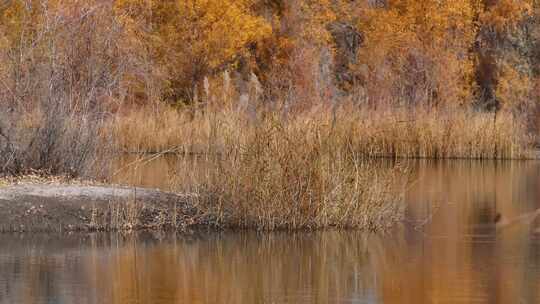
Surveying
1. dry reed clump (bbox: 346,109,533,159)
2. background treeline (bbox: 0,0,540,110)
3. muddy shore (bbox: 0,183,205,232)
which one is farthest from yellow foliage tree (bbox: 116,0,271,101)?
muddy shore (bbox: 0,183,205,232)

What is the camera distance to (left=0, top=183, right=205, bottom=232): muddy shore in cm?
1457

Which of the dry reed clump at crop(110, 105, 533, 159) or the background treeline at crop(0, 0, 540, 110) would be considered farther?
the background treeline at crop(0, 0, 540, 110)

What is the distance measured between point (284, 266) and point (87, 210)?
11.7 feet

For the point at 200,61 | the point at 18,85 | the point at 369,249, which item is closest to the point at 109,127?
the point at 18,85

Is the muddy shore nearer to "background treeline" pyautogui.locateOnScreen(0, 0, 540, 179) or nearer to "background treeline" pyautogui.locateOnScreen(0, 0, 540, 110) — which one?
"background treeline" pyautogui.locateOnScreen(0, 0, 540, 179)

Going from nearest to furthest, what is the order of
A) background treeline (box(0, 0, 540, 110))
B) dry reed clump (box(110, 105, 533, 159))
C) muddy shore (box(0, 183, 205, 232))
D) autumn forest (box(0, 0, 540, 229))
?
1. muddy shore (box(0, 183, 205, 232))
2. autumn forest (box(0, 0, 540, 229))
3. dry reed clump (box(110, 105, 533, 159))
4. background treeline (box(0, 0, 540, 110))

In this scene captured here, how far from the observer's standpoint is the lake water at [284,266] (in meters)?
10.6

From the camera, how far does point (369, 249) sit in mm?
13734

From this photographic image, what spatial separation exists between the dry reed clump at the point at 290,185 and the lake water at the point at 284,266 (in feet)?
1.21

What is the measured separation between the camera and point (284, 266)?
1241cm

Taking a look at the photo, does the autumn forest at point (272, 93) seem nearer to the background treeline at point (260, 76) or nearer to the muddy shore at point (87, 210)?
the background treeline at point (260, 76)

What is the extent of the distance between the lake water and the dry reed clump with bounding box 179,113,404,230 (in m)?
0.37

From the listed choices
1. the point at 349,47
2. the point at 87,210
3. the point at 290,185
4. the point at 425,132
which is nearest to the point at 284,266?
the point at 290,185

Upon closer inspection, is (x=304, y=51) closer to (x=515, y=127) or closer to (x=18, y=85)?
(x=515, y=127)
